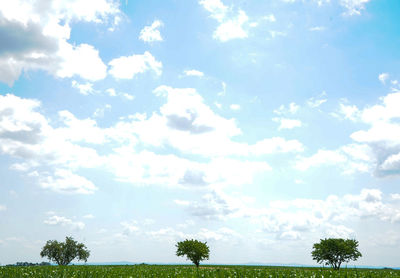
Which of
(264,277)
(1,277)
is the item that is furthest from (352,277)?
(1,277)

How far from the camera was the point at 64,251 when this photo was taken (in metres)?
121

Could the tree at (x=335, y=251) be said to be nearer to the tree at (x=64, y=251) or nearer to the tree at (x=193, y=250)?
the tree at (x=193, y=250)

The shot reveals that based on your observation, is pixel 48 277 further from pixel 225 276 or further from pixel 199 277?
pixel 225 276

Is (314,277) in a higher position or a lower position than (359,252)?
higher

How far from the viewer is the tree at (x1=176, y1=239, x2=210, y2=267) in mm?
63222

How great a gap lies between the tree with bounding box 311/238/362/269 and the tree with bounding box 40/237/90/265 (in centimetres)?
8523

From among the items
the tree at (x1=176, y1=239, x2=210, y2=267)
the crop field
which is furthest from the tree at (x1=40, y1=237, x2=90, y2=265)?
the crop field

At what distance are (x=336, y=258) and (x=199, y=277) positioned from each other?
78098mm

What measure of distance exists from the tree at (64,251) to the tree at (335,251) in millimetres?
85227

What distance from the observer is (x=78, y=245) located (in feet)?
412

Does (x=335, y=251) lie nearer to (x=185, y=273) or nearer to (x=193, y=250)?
(x=193, y=250)

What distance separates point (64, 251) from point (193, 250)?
7848cm

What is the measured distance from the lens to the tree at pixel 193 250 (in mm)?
63222

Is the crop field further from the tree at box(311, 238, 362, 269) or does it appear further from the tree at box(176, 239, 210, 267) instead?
the tree at box(311, 238, 362, 269)
